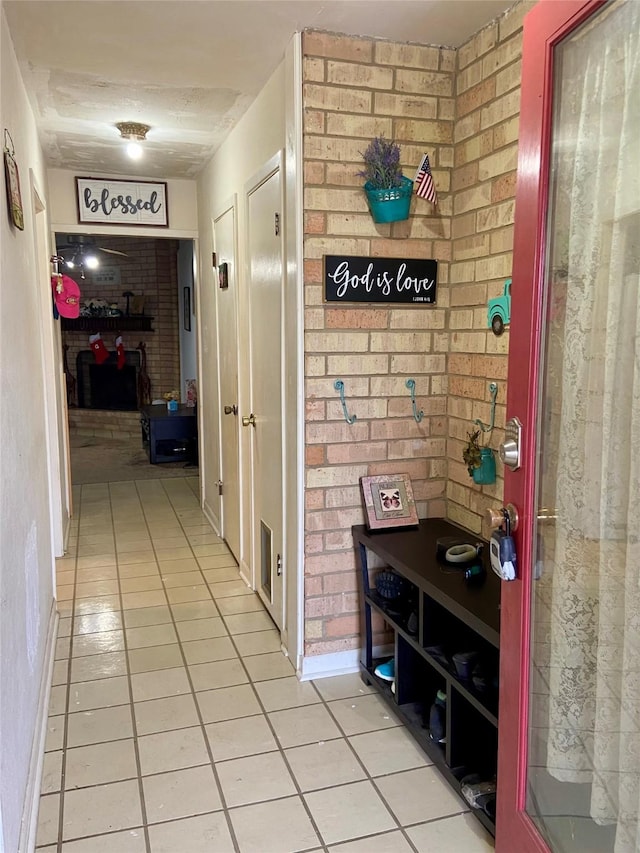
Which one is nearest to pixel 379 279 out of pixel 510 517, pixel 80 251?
pixel 510 517

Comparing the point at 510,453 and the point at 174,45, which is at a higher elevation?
the point at 174,45

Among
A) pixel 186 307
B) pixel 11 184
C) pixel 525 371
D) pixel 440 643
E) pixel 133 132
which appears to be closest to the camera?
pixel 525 371

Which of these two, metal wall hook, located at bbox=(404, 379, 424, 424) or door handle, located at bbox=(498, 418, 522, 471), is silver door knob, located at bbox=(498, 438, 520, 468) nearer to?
door handle, located at bbox=(498, 418, 522, 471)

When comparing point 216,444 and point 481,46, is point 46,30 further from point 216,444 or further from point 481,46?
point 216,444

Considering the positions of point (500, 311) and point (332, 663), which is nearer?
point (500, 311)

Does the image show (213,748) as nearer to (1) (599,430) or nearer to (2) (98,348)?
(1) (599,430)

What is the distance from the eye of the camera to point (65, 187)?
13.8ft

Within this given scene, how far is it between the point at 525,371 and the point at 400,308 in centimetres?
111

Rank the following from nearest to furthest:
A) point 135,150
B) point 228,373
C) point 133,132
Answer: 1. point 133,132
2. point 135,150
3. point 228,373

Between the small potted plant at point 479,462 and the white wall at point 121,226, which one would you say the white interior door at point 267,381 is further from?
the white wall at point 121,226

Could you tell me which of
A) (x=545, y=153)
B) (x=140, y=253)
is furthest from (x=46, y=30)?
(x=140, y=253)

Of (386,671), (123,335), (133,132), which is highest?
(133,132)

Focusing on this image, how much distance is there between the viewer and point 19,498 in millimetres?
1910

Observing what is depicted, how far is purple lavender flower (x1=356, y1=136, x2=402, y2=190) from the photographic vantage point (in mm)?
2266
